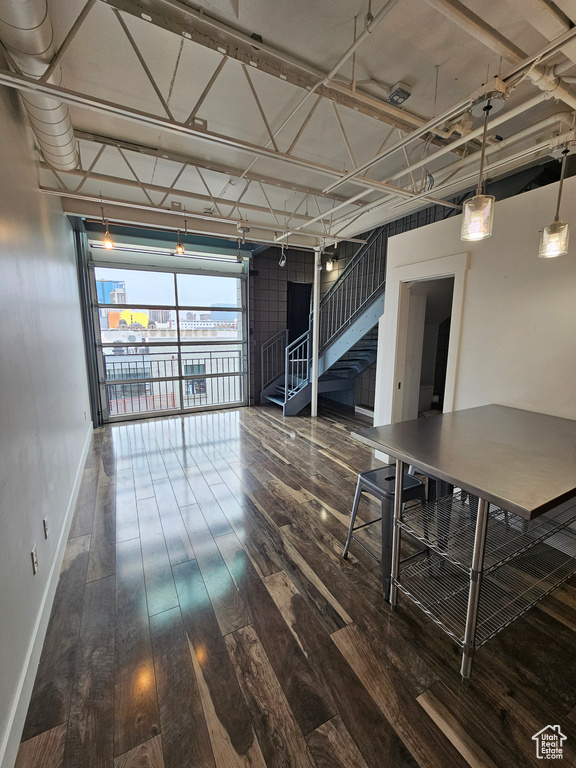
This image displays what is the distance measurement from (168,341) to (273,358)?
2.21 m

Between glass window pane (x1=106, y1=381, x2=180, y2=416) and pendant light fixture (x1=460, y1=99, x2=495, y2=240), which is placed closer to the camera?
pendant light fixture (x1=460, y1=99, x2=495, y2=240)

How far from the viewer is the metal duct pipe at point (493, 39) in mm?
1428

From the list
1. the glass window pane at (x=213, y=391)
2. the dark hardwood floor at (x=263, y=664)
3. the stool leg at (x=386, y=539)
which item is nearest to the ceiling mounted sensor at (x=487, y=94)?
the stool leg at (x=386, y=539)

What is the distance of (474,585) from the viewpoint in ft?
4.54

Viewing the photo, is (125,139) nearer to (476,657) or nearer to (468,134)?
(468,134)

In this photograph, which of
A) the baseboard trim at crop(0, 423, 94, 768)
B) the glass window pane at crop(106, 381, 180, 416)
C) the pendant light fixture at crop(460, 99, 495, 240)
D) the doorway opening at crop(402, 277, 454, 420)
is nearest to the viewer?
the baseboard trim at crop(0, 423, 94, 768)

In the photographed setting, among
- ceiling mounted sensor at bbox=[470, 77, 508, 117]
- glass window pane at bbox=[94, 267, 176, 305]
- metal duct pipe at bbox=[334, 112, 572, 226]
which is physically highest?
metal duct pipe at bbox=[334, 112, 572, 226]

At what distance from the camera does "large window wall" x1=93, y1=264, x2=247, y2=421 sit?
17.9 feet

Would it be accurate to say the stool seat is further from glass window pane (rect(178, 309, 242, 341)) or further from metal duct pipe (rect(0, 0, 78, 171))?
glass window pane (rect(178, 309, 242, 341))

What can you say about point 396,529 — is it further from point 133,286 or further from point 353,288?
point 133,286

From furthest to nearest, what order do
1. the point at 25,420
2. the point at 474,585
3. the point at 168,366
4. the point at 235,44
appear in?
1. the point at 168,366
2. the point at 235,44
3. the point at 25,420
4. the point at 474,585

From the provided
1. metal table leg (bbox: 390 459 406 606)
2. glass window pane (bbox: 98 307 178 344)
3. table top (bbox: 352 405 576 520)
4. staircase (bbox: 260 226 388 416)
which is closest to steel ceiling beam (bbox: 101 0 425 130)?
table top (bbox: 352 405 576 520)

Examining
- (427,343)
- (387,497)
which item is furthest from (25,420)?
(427,343)

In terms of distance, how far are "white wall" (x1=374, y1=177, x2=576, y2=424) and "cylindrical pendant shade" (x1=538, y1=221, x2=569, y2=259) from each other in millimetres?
640
